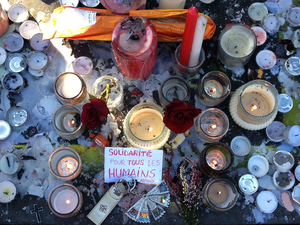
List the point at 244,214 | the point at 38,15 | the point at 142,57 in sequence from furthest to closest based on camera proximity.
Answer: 1. the point at 38,15
2. the point at 244,214
3. the point at 142,57

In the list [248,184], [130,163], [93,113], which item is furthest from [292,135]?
[93,113]

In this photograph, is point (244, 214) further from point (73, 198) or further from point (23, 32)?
point (23, 32)

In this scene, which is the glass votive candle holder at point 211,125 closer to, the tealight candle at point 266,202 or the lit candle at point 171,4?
the tealight candle at point 266,202

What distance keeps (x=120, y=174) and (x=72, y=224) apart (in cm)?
26

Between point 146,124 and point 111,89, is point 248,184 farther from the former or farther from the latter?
point 111,89

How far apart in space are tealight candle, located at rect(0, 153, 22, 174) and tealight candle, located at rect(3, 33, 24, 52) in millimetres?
435

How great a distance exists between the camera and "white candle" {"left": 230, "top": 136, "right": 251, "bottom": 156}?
3.40 ft

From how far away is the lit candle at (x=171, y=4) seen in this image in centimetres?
105

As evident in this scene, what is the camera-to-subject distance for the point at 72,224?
988 millimetres

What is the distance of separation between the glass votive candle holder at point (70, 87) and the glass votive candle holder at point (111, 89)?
0.05m

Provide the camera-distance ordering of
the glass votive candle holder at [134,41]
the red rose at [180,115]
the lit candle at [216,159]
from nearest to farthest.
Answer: the red rose at [180,115], the glass votive candle holder at [134,41], the lit candle at [216,159]

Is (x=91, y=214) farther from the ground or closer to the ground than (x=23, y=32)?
closer to the ground

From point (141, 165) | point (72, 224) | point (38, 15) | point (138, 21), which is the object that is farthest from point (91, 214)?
point (38, 15)

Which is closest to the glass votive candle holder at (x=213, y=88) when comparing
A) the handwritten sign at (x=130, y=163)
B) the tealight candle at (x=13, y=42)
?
the handwritten sign at (x=130, y=163)
